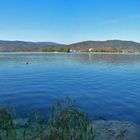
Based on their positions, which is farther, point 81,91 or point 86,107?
point 81,91

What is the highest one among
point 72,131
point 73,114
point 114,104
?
point 73,114

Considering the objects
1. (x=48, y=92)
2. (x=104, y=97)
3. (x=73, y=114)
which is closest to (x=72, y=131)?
(x=73, y=114)

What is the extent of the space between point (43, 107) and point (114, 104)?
6934 mm

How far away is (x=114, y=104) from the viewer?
930 inches

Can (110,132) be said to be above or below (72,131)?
below

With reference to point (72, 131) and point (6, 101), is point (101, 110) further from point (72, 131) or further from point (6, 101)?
point (72, 131)

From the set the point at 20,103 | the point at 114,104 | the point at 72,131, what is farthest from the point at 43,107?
the point at 72,131

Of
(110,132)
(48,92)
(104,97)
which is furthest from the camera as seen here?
(48,92)

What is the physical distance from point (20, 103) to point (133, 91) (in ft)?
48.0

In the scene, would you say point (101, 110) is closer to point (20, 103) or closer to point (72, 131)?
point (20, 103)

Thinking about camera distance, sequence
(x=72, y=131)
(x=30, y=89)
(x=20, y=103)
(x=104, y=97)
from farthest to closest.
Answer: (x=30, y=89) → (x=104, y=97) → (x=20, y=103) → (x=72, y=131)

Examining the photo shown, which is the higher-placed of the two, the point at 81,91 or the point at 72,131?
the point at 72,131

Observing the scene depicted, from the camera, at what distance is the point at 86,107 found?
2186cm

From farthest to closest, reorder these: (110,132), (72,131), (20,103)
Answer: (20,103) < (110,132) < (72,131)
